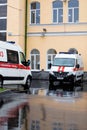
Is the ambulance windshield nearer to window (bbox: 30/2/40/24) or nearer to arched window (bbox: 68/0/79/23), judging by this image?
arched window (bbox: 68/0/79/23)

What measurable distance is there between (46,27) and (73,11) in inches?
114

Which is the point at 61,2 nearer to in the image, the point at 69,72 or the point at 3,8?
the point at 3,8

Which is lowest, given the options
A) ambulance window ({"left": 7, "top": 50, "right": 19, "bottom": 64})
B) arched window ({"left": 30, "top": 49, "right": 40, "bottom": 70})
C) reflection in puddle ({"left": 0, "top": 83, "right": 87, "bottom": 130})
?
arched window ({"left": 30, "top": 49, "right": 40, "bottom": 70})

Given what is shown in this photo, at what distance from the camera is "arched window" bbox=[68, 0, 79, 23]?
38812 mm

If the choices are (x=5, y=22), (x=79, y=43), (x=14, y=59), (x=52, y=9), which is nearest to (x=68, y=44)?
(x=79, y=43)

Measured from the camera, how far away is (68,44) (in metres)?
38.8

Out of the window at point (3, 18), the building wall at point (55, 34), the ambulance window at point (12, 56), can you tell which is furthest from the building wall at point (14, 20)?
the ambulance window at point (12, 56)

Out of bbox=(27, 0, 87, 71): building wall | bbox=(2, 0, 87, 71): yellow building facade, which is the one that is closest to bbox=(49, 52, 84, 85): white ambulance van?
bbox=(27, 0, 87, 71): building wall

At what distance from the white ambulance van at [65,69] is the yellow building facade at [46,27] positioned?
6.02 metres

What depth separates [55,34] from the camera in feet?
128

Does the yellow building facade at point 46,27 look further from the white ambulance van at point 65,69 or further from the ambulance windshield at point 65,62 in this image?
the ambulance windshield at point 65,62

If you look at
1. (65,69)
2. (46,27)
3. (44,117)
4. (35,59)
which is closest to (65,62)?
(65,69)

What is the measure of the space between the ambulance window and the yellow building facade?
15003 mm

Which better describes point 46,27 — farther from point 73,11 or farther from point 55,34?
point 73,11
